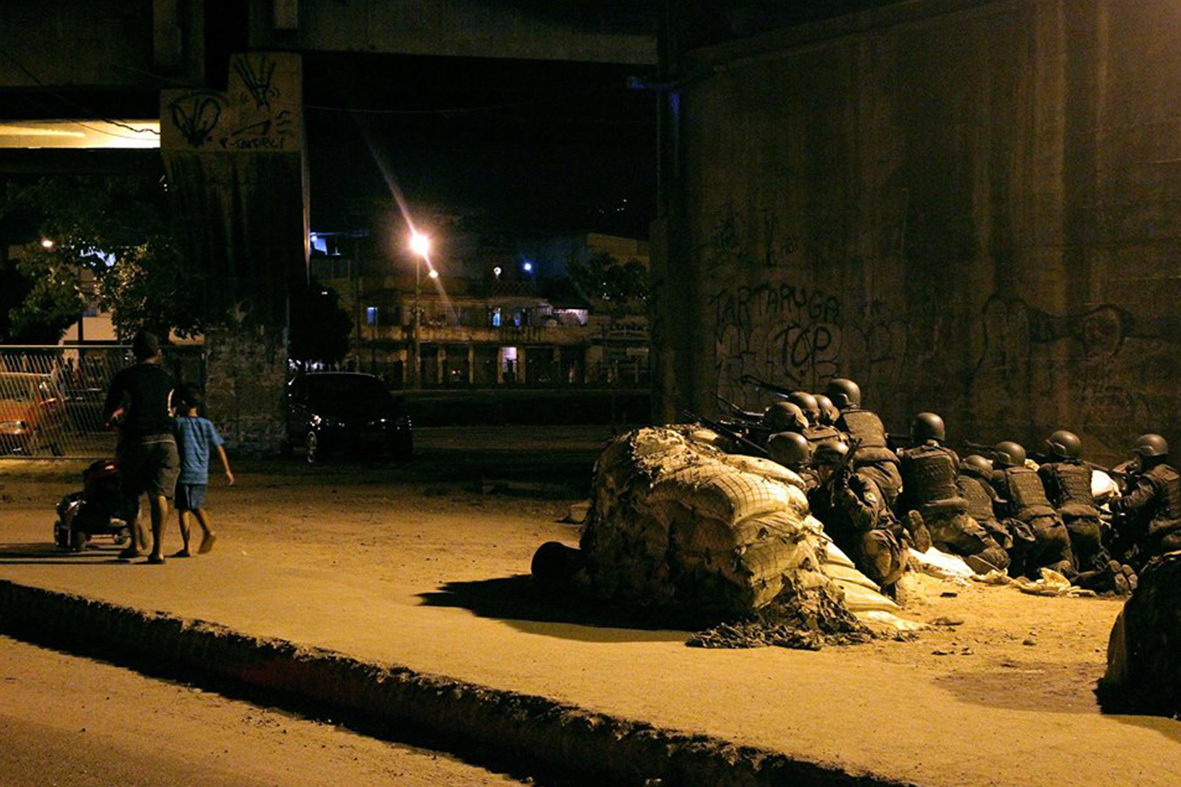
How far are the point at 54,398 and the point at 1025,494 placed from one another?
17766mm

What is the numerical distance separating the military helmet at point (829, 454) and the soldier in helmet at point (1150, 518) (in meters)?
3.80

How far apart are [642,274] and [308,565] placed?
73.2 metres

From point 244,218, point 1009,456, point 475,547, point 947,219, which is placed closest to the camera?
point 475,547

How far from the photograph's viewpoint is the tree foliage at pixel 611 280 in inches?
3295

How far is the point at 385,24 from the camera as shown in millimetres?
26656

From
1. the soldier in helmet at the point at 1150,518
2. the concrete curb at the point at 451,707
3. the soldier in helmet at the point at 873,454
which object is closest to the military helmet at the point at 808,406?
the soldier in helmet at the point at 873,454

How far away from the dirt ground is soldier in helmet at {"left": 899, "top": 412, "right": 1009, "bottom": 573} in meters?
0.83

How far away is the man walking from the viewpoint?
1228cm

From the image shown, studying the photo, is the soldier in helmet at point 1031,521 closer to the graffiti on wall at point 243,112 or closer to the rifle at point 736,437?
the rifle at point 736,437

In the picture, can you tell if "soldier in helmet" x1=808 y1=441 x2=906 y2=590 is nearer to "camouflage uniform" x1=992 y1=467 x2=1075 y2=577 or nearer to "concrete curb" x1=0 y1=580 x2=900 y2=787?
"camouflage uniform" x1=992 y1=467 x2=1075 y2=577

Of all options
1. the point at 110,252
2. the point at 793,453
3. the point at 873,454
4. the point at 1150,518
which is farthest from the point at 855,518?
the point at 110,252

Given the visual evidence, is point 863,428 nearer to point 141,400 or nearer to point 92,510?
point 141,400

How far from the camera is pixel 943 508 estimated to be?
1382cm

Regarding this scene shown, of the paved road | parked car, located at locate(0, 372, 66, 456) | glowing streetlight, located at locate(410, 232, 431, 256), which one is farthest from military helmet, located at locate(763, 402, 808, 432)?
glowing streetlight, located at locate(410, 232, 431, 256)
